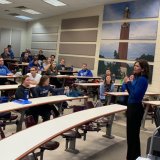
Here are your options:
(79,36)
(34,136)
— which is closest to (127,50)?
(79,36)

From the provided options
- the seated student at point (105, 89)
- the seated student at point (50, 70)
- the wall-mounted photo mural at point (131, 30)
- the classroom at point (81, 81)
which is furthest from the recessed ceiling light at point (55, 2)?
the seated student at point (105, 89)

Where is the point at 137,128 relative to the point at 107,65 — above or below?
below

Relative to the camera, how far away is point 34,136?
9.07ft

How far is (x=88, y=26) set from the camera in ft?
41.5

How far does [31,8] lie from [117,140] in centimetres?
961

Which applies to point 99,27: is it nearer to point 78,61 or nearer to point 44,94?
point 78,61

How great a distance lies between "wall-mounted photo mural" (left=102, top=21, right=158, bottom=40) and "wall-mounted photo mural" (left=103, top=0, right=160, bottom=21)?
0.26 meters

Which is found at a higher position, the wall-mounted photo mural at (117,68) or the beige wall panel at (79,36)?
the beige wall panel at (79,36)

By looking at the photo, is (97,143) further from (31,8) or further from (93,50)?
(31,8)

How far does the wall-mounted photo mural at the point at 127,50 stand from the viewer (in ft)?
32.9

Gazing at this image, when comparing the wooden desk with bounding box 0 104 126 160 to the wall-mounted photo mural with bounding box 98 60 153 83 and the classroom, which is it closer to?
the classroom

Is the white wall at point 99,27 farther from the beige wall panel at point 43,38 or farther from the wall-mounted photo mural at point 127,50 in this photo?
the beige wall panel at point 43,38

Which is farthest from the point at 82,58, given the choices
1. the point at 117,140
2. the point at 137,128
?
the point at 137,128

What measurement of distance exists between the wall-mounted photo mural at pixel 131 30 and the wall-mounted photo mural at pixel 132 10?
0.86 feet
